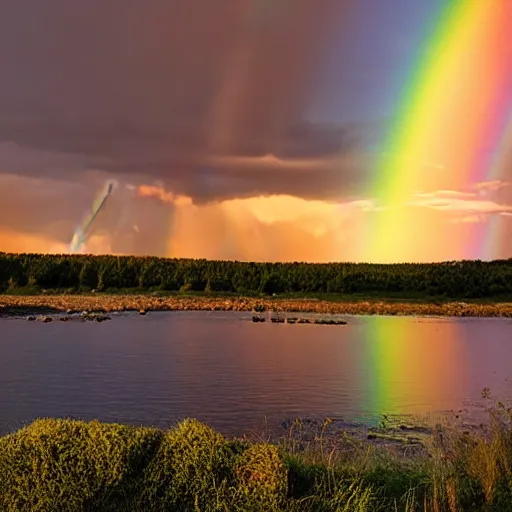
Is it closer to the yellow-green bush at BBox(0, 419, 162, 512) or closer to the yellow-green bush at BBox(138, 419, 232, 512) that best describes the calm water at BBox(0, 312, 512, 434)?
the yellow-green bush at BBox(0, 419, 162, 512)

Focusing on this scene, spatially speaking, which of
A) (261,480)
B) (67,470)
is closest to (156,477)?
(67,470)

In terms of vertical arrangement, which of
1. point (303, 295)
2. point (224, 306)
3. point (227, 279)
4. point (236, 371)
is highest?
point (227, 279)

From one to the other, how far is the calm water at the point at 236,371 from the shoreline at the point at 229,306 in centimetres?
976

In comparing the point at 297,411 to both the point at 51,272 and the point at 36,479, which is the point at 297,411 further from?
the point at 51,272

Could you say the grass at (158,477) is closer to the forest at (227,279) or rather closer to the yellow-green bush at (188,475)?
the yellow-green bush at (188,475)

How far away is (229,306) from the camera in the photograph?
63281mm

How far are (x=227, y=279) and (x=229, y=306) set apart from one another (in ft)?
74.6

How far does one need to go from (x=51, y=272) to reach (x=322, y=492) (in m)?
77.5

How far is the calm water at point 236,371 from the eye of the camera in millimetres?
20578

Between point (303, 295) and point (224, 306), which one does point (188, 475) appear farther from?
point (303, 295)

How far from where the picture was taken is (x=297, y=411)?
808 inches

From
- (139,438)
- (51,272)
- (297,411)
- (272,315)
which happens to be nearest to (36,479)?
(139,438)

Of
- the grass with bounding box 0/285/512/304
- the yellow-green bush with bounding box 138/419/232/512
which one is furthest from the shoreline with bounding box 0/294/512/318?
the yellow-green bush with bounding box 138/419/232/512

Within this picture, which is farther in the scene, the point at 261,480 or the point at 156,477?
the point at 156,477
